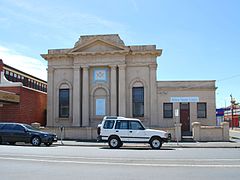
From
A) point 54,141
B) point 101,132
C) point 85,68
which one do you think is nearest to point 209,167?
point 101,132

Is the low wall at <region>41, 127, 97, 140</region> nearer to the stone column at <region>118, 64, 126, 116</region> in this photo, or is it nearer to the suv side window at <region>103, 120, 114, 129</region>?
the stone column at <region>118, 64, 126, 116</region>

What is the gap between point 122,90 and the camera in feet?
104

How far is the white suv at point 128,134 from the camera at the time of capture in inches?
781

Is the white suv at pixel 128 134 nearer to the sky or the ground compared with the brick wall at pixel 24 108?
nearer to the ground

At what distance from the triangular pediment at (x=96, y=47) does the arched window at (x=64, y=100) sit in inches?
162

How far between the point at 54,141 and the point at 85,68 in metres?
11.9

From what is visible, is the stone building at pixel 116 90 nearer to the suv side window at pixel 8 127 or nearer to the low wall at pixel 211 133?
the low wall at pixel 211 133

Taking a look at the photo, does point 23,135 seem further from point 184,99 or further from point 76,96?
point 184,99

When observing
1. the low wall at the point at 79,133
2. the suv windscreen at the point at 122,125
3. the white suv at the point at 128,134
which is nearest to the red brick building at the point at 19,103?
the low wall at the point at 79,133

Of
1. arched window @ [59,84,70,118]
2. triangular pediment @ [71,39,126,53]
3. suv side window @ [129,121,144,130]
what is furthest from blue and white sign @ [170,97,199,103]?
suv side window @ [129,121,144,130]

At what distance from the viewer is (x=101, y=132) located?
20594 mm

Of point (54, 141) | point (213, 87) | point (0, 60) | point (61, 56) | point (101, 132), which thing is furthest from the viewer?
point (0, 60)

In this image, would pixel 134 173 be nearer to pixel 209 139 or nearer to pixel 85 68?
pixel 209 139

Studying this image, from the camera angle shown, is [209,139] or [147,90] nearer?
[209,139]
